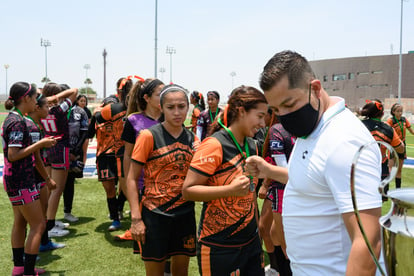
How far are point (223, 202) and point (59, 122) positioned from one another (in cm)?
387

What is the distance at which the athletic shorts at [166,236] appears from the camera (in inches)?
116

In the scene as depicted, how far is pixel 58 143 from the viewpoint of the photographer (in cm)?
559

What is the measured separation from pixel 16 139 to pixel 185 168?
184cm

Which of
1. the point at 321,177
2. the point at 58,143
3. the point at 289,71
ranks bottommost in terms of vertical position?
the point at 58,143

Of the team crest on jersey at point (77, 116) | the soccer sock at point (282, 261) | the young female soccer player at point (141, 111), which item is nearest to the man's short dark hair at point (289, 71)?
the young female soccer player at point (141, 111)

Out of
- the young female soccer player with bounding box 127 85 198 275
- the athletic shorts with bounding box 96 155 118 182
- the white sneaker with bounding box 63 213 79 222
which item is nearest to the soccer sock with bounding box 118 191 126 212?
the athletic shorts with bounding box 96 155 118 182

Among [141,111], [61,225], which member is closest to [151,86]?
[141,111]

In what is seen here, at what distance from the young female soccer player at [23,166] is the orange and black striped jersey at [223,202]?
2.09 meters

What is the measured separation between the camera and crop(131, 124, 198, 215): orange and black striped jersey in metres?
2.99

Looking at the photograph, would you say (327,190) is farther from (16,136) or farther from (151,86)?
(16,136)

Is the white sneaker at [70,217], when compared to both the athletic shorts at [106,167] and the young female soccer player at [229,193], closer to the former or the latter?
the athletic shorts at [106,167]

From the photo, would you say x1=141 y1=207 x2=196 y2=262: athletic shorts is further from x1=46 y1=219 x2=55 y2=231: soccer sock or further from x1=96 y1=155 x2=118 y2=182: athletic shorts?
x1=96 y1=155 x2=118 y2=182: athletic shorts

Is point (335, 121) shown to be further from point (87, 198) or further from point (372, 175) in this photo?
point (87, 198)

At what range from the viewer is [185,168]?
122 inches
